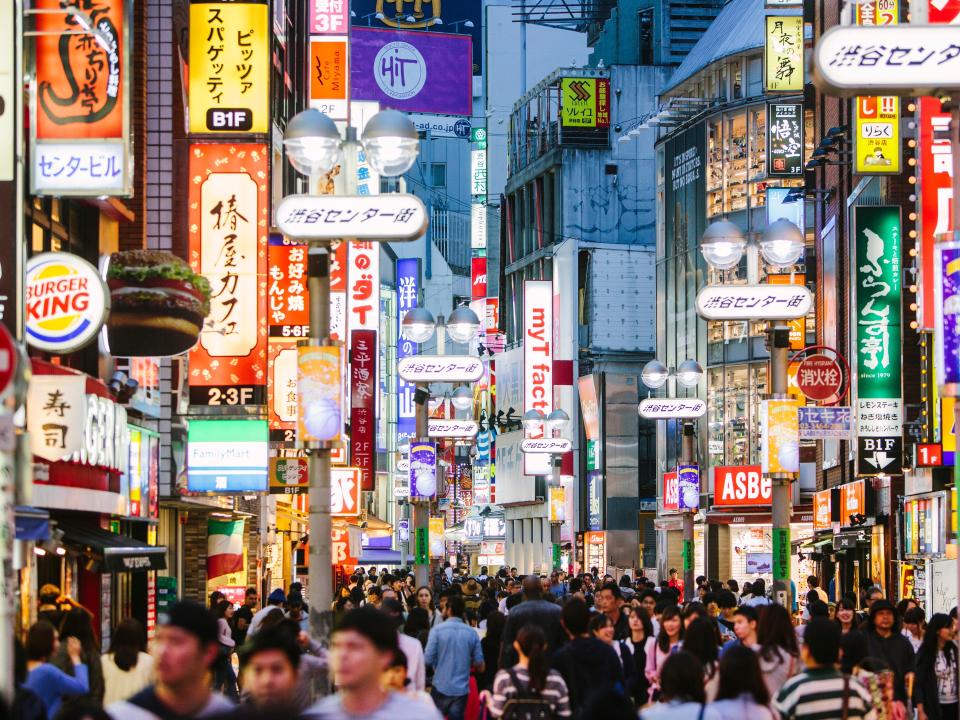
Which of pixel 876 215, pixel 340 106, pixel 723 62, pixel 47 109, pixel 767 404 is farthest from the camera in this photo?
pixel 723 62

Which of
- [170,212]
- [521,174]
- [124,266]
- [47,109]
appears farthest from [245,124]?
[521,174]

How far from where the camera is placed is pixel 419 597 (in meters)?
22.4

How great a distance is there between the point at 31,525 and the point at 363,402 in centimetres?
3491

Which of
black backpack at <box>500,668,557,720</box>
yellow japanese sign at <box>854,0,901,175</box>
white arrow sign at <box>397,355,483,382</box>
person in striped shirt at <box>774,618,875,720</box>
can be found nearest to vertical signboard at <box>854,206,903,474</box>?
yellow japanese sign at <box>854,0,901,175</box>

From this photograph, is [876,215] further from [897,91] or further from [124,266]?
[897,91]

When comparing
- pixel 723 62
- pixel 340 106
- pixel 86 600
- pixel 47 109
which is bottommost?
pixel 86 600

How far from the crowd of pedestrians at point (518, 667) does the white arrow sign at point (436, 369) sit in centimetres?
837

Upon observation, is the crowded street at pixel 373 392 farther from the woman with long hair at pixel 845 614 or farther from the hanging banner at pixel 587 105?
the hanging banner at pixel 587 105

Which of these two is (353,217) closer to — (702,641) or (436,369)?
(702,641)

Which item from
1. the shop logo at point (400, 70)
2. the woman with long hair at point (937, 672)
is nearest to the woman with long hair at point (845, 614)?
the woman with long hair at point (937, 672)

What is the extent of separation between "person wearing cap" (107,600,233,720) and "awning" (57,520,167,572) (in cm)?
1390

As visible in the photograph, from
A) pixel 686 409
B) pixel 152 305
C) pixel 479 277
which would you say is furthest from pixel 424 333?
pixel 479 277

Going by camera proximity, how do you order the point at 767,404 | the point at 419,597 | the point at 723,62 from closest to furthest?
the point at 419,597
the point at 767,404
the point at 723,62

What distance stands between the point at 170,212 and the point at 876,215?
1388cm
